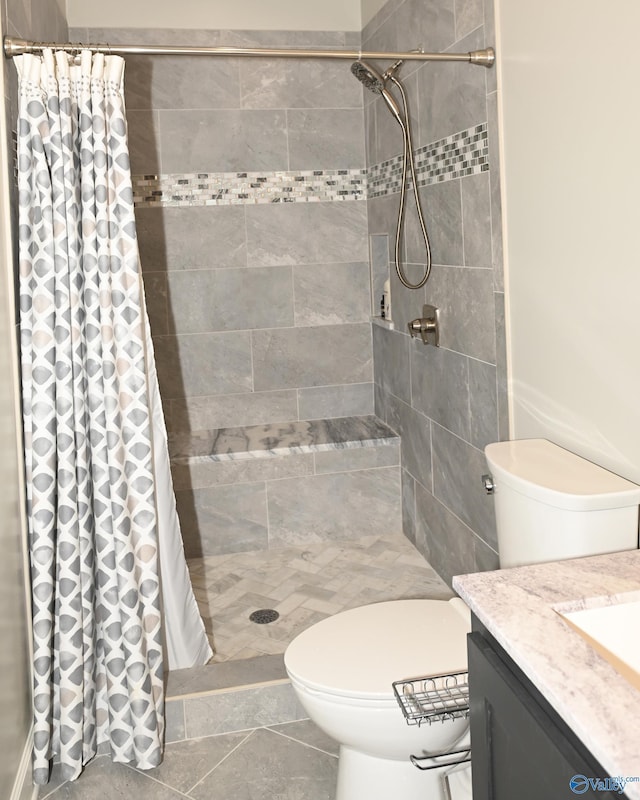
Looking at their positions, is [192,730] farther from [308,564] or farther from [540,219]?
[540,219]

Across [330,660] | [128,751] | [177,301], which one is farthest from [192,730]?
[177,301]

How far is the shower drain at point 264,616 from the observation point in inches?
117

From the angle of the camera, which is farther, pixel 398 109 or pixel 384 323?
pixel 384 323

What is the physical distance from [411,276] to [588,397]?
154cm

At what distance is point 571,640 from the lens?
1101 mm

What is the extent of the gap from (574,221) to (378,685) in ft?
3.91

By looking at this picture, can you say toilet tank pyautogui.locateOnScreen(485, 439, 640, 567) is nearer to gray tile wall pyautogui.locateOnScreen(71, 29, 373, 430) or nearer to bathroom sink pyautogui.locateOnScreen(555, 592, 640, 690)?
bathroom sink pyautogui.locateOnScreen(555, 592, 640, 690)

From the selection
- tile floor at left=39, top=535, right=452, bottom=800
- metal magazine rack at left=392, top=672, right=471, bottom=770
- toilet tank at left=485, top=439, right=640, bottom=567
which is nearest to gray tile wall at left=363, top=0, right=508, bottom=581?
tile floor at left=39, top=535, right=452, bottom=800

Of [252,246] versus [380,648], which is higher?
[252,246]

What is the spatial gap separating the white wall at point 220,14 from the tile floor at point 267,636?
2.51m

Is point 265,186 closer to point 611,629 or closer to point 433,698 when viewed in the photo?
point 433,698

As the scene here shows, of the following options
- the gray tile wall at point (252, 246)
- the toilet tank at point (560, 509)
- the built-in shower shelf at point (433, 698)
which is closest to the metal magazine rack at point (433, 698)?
the built-in shower shelf at point (433, 698)

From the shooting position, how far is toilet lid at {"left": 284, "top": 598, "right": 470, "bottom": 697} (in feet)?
5.88

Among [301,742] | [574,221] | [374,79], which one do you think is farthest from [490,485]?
[374,79]
